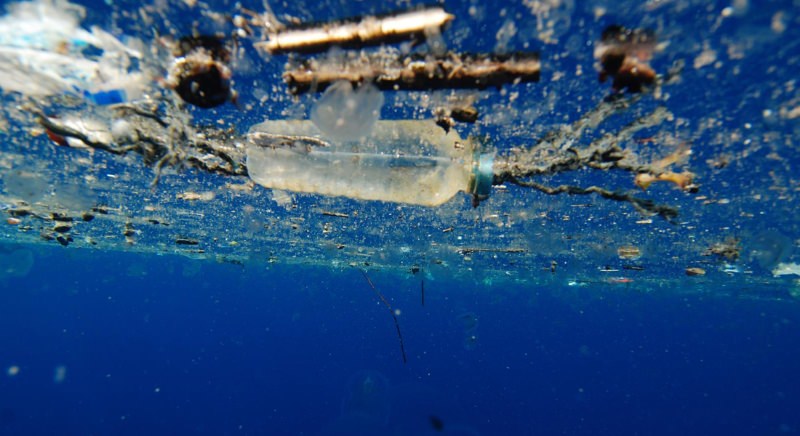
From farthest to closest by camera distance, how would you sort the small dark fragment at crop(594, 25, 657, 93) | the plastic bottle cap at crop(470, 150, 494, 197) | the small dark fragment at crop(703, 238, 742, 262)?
1. the small dark fragment at crop(703, 238, 742, 262)
2. the plastic bottle cap at crop(470, 150, 494, 197)
3. the small dark fragment at crop(594, 25, 657, 93)

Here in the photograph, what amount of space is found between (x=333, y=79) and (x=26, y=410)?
389 feet

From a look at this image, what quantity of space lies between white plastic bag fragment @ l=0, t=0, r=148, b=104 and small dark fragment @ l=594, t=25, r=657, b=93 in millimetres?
4562

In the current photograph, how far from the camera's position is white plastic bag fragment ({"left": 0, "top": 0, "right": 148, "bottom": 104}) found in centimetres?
350

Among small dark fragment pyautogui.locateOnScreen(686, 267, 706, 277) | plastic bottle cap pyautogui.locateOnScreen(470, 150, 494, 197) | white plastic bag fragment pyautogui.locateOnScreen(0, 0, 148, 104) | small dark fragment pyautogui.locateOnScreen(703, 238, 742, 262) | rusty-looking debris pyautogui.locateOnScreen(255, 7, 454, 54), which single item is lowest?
small dark fragment pyautogui.locateOnScreen(686, 267, 706, 277)

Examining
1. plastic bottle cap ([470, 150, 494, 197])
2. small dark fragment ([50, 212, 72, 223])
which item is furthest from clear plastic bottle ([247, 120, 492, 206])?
small dark fragment ([50, 212, 72, 223])

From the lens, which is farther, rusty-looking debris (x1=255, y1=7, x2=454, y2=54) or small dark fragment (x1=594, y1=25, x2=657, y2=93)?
small dark fragment (x1=594, y1=25, x2=657, y2=93)

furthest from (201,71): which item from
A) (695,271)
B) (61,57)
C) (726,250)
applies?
(695,271)

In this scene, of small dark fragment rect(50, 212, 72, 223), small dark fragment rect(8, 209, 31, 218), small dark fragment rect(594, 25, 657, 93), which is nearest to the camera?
small dark fragment rect(594, 25, 657, 93)

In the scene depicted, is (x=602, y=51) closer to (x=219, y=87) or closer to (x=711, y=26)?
(x=711, y=26)

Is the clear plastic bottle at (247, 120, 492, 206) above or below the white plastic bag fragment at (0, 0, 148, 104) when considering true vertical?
below

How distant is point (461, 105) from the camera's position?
4750mm

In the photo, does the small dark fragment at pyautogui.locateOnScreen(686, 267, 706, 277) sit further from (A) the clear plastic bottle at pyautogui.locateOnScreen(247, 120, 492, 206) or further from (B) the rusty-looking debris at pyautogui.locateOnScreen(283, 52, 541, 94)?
(B) the rusty-looking debris at pyautogui.locateOnScreen(283, 52, 541, 94)

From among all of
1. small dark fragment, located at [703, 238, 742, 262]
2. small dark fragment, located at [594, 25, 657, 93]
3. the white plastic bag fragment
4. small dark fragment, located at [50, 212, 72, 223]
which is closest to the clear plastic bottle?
small dark fragment, located at [594, 25, 657, 93]

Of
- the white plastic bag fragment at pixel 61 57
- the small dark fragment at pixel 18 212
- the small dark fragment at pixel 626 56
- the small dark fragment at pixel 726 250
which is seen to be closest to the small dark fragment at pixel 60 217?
the small dark fragment at pixel 18 212
